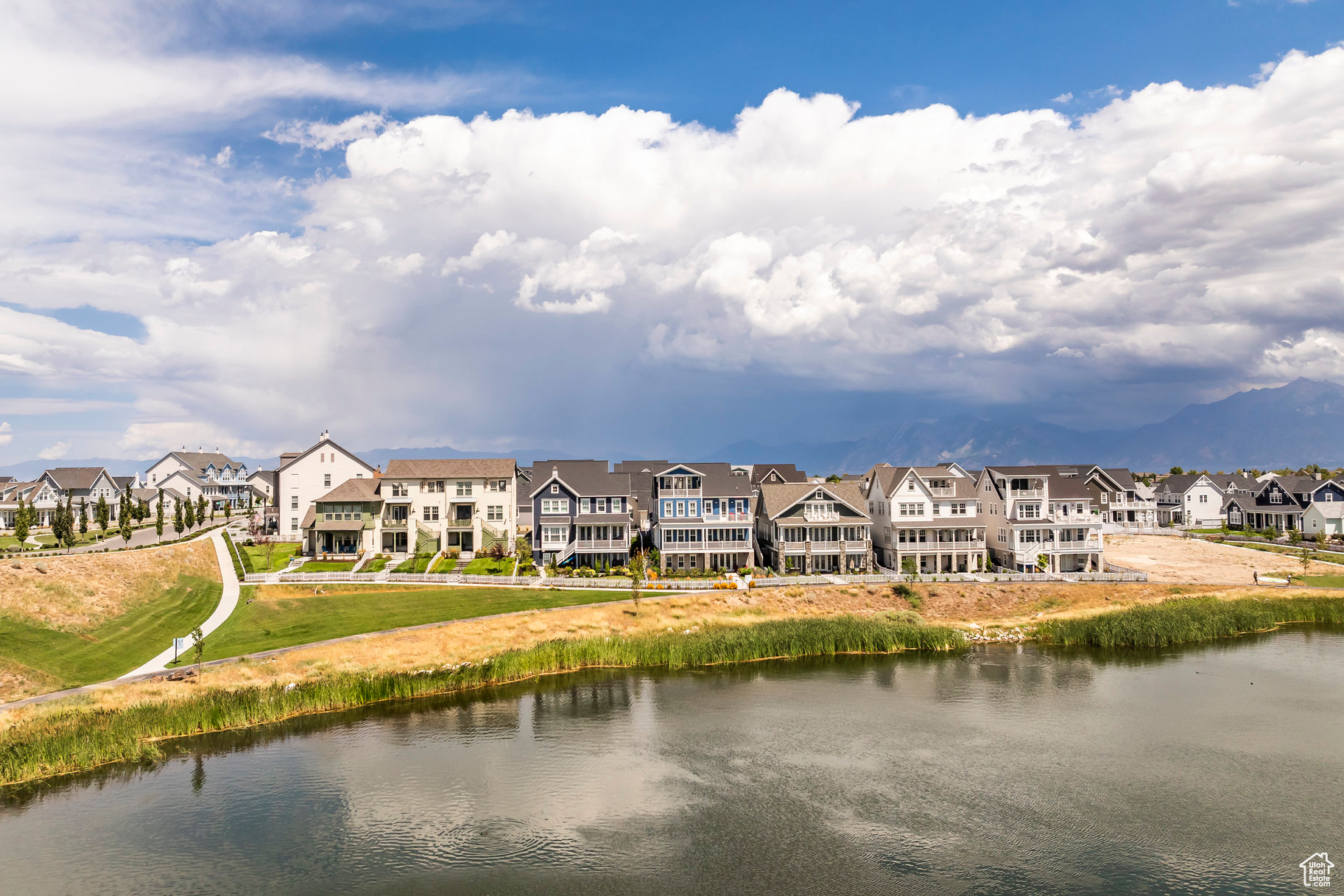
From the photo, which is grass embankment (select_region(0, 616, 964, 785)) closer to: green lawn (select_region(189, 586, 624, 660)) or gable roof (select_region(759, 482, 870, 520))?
green lawn (select_region(189, 586, 624, 660))

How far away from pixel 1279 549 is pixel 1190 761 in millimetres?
75718

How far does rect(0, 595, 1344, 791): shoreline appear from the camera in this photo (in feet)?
117

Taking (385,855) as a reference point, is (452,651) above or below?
above

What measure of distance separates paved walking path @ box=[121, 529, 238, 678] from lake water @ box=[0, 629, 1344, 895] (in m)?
10.7

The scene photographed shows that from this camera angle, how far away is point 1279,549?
92312 mm

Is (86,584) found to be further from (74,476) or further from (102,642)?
(74,476)

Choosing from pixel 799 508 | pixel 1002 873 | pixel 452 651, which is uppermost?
pixel 799 508

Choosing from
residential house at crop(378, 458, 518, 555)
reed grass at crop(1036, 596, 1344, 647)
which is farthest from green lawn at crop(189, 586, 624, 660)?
reed grass at crop(1036, 596, 1344, 647)

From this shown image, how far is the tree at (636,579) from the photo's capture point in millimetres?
61953

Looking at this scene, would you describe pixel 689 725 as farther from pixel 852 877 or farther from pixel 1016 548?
pixel 1016 548

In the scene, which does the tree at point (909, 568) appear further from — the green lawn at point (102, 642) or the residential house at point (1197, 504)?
the residential house at point (1197, 504)

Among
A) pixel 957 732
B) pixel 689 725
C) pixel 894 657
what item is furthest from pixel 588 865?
pixel 894 657

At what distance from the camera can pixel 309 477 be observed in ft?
287

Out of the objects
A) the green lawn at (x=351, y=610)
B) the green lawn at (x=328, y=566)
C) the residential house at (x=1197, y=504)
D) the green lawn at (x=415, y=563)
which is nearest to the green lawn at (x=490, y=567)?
the green lawn at (x=415, y=563)
